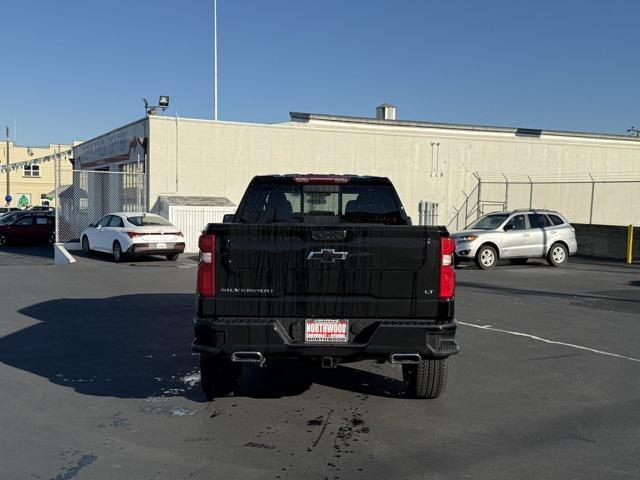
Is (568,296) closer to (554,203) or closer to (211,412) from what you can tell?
(211,412)

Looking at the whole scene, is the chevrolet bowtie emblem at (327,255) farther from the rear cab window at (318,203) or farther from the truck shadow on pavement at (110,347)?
the truck shadow on pavement at (110,347)

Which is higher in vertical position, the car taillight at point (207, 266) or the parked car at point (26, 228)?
the car taillight at point (207, 266)

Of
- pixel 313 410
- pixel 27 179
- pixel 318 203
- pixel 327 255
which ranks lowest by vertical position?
pixel 313 410

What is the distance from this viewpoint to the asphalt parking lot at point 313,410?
441cm

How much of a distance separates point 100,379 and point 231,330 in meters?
2.26

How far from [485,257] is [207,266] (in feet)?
48.9

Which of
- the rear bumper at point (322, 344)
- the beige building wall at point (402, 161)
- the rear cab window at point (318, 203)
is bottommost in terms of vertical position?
the rear bumper at point (322, 344)

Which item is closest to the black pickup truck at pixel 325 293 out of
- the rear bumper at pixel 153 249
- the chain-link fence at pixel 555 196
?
the rear bumper at pixel 153 249

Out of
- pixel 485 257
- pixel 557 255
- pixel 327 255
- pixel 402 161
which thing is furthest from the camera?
pixel 402 161

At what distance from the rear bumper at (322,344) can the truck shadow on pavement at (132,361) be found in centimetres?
116

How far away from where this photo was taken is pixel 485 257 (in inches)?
738

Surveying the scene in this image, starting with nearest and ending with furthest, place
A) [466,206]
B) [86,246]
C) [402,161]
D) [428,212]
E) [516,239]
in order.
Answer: [516,239], [86,246], [428,212], [402,161], [466,206]

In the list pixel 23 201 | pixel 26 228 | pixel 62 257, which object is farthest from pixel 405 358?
pixel 23 201

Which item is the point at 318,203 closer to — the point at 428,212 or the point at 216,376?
the point at 216,376
